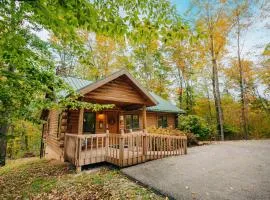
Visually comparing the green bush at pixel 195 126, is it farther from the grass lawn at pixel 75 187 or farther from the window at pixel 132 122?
the grass lawn at pixel 75 187

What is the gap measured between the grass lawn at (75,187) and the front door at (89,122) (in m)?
4.09

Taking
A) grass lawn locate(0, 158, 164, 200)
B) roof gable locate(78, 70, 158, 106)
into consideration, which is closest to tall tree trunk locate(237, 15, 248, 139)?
roof gable locate(78, 70, 158, 106)

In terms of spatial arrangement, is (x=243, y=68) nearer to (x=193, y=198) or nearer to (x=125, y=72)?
(x=125, y=72)

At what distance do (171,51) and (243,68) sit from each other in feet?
30.0

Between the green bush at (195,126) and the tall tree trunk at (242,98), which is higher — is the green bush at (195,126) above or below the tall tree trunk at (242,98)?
below

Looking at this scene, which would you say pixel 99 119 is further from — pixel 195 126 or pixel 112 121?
pixel 195 126

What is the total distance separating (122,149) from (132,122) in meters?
8.15

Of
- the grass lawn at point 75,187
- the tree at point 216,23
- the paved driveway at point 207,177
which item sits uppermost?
the tree at point 216,23

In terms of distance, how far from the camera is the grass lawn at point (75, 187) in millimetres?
5512

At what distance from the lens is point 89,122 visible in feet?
42.3

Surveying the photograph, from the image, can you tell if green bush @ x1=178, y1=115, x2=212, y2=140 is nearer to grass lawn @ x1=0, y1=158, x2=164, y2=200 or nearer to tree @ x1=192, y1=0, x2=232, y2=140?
tree @ x1=192, y1=0, x2=232, y2=140

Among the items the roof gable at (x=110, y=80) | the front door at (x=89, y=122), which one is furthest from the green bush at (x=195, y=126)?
the front door at (x=89, y=122)

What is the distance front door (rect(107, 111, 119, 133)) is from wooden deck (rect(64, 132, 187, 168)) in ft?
13.5

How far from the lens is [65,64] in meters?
24.6
